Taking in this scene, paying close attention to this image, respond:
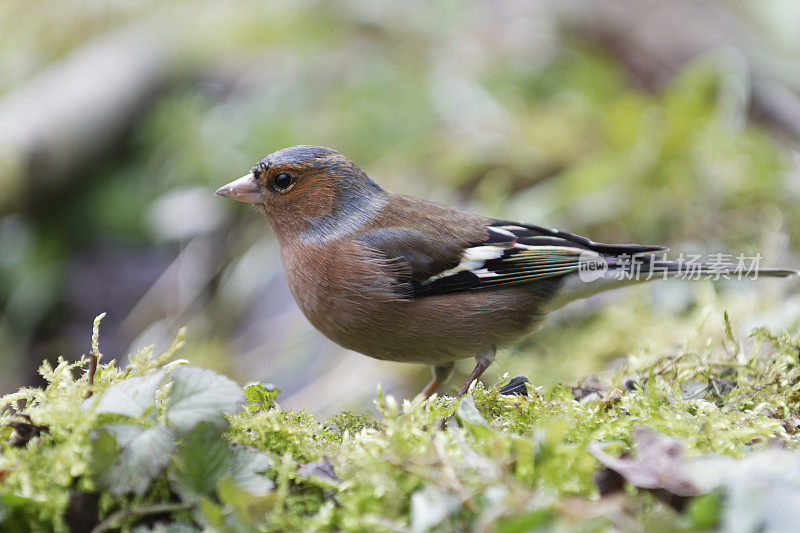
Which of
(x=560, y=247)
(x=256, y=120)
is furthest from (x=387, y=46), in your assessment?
(x=560, y=247)

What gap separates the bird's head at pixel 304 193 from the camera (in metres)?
3.21

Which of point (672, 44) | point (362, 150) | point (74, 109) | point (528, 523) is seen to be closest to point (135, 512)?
point (528, 523)

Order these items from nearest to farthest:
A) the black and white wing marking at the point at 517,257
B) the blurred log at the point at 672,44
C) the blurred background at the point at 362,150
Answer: the black and white wing marking at the point at 517,257 < the blurred background at the point at 362,150 < the blurred log at the point at 672,44

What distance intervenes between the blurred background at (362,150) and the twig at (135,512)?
2537mm

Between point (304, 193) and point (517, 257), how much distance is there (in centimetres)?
101

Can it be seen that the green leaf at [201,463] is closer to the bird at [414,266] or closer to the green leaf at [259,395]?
the green leaf at [259,395]

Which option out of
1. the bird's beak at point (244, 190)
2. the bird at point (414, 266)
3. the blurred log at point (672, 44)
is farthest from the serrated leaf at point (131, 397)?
the blurred log at point (672, 44)

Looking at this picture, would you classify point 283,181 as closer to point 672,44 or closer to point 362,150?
point 362,150

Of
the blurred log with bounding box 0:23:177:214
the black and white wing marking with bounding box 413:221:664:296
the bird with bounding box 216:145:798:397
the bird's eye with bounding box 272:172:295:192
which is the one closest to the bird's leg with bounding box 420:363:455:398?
the bird with bounding box 216:145:798:397

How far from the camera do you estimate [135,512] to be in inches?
59.6

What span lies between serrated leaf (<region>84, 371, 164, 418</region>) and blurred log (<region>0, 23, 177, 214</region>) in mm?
5052

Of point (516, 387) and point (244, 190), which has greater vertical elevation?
point (244, 190)

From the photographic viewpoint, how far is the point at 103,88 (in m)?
6.55

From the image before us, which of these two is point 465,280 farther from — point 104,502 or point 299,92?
point 299,92
